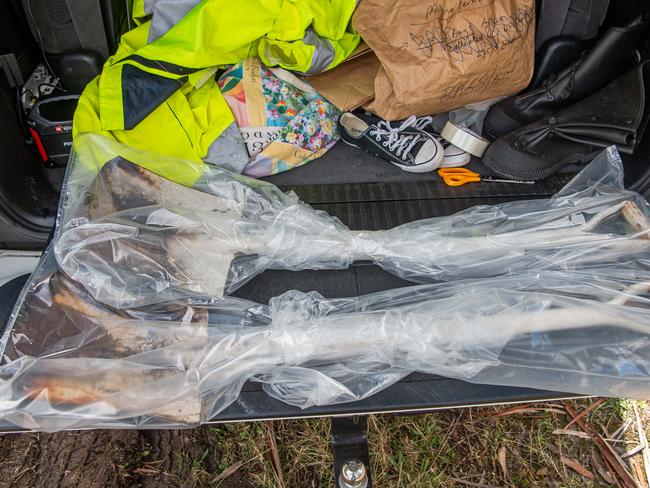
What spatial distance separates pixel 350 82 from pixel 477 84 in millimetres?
357

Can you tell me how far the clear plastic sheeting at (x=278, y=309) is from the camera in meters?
1.01

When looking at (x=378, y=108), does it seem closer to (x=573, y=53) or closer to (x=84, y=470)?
(x=573, y=53)

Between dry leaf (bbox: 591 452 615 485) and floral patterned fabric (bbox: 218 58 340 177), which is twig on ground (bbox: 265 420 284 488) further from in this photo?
dry leaf (bbox: 591 452 615 485)

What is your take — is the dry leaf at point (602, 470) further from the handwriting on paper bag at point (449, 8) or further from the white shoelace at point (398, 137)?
the handwriting on paper bag at point (449, 8)

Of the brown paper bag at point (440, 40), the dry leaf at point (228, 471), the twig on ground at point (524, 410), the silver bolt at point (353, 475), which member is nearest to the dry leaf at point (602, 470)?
the twig on ground at point (524, 410)

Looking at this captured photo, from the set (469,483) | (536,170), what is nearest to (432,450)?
(469,483)

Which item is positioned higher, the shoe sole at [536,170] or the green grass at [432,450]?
the shoe sole at [536,170]

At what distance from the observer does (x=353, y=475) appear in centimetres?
117

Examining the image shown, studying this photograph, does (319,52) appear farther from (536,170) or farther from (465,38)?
(536,170)

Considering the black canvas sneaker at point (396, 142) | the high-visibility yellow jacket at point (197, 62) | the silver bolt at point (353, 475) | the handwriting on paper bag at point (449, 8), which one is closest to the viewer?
the silver bolt at point (353, 475)

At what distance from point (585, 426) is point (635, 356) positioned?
55 cm

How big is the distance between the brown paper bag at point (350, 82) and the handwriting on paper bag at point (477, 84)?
0.23 m

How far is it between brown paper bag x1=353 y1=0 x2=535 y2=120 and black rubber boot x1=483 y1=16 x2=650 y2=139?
16 cm

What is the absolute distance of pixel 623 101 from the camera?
1.45 m
